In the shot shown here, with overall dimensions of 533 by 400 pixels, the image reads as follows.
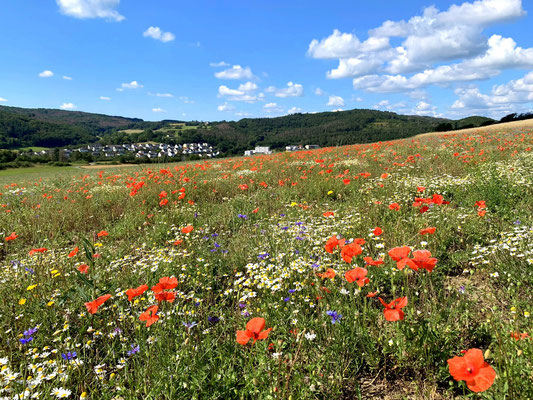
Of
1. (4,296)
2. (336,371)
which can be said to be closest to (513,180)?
(336,371)

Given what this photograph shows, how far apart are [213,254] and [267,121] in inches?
7818

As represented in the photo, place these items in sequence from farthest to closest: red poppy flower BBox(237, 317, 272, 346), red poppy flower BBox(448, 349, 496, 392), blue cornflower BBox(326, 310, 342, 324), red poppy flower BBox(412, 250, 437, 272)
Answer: blue cornflower BBox(326, 310, 342, 324) < red poppy flower BBox(412, 250, 437, 272) < red poppy flower BBox(237, 317, 272, 346) < red poppy flower BBox(448, 349, 496, 392)

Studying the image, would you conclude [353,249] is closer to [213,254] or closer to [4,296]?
[213,254]

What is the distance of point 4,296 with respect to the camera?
3.17m

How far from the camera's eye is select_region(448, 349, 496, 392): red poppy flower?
46.5 inches

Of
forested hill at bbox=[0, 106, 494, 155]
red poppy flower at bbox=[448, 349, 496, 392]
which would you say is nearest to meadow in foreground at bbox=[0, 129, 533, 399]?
red poppy flower at bbox=[448, 349, 496, 392]

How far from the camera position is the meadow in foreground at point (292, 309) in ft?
6.19

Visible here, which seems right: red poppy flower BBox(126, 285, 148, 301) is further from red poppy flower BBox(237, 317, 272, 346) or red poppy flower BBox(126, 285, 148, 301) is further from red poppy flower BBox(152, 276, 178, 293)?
red poppy flower BBox(237, 317, 272, 346)

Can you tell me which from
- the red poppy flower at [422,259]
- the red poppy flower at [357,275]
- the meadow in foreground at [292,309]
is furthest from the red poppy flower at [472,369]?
the red poppy flower at [357,275]

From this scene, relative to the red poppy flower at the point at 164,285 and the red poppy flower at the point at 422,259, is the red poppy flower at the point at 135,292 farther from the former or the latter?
the red poppy flower at the point at 422,259

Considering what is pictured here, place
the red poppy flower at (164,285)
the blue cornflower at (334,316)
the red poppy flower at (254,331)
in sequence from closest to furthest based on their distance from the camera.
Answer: the red poppy flower at (254,331), the red poppy flower at (164,285), the blue cornflower at (334,316)

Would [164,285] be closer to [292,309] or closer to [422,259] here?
[292,309]

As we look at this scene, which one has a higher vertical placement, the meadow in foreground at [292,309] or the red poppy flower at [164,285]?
the red poppy flower at [164,285]

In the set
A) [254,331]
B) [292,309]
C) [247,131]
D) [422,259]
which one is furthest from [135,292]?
[247,131]
